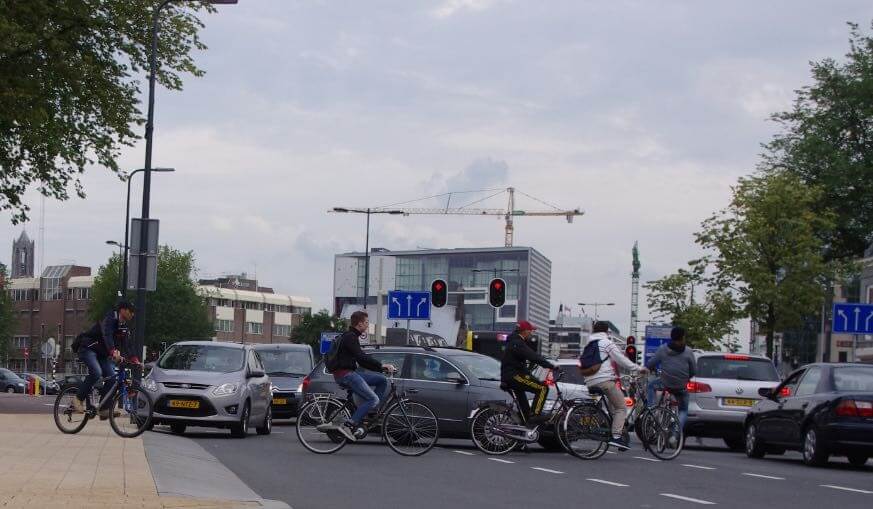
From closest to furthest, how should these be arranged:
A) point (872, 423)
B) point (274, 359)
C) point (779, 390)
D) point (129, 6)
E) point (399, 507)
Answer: point (399, 507) → point (872, 423) → point (779, 390) → point (274, 359) → point (129, 6)

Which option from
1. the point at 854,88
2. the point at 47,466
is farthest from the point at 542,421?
the point at 854,88

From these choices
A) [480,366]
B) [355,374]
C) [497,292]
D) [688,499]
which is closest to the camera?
[688,499]

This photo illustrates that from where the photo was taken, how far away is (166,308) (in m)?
114

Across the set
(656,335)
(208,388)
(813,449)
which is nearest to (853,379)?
(813,449)

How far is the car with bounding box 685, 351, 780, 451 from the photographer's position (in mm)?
24938

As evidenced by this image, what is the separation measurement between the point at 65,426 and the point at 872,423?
34.7 feet

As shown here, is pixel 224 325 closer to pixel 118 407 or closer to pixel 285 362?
pixel 285 362

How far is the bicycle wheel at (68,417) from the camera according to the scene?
1983cm

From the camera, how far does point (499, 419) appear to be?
20000 mm

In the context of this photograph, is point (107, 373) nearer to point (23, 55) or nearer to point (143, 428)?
point (143, 428)

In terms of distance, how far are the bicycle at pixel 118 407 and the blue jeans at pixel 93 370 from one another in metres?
0.06

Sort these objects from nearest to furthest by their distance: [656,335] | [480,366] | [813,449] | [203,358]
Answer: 1. [813,449]
2. [480,366]
3. [203,358]
4. [656,335]

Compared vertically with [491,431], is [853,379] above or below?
above

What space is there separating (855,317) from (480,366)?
1348 cm
